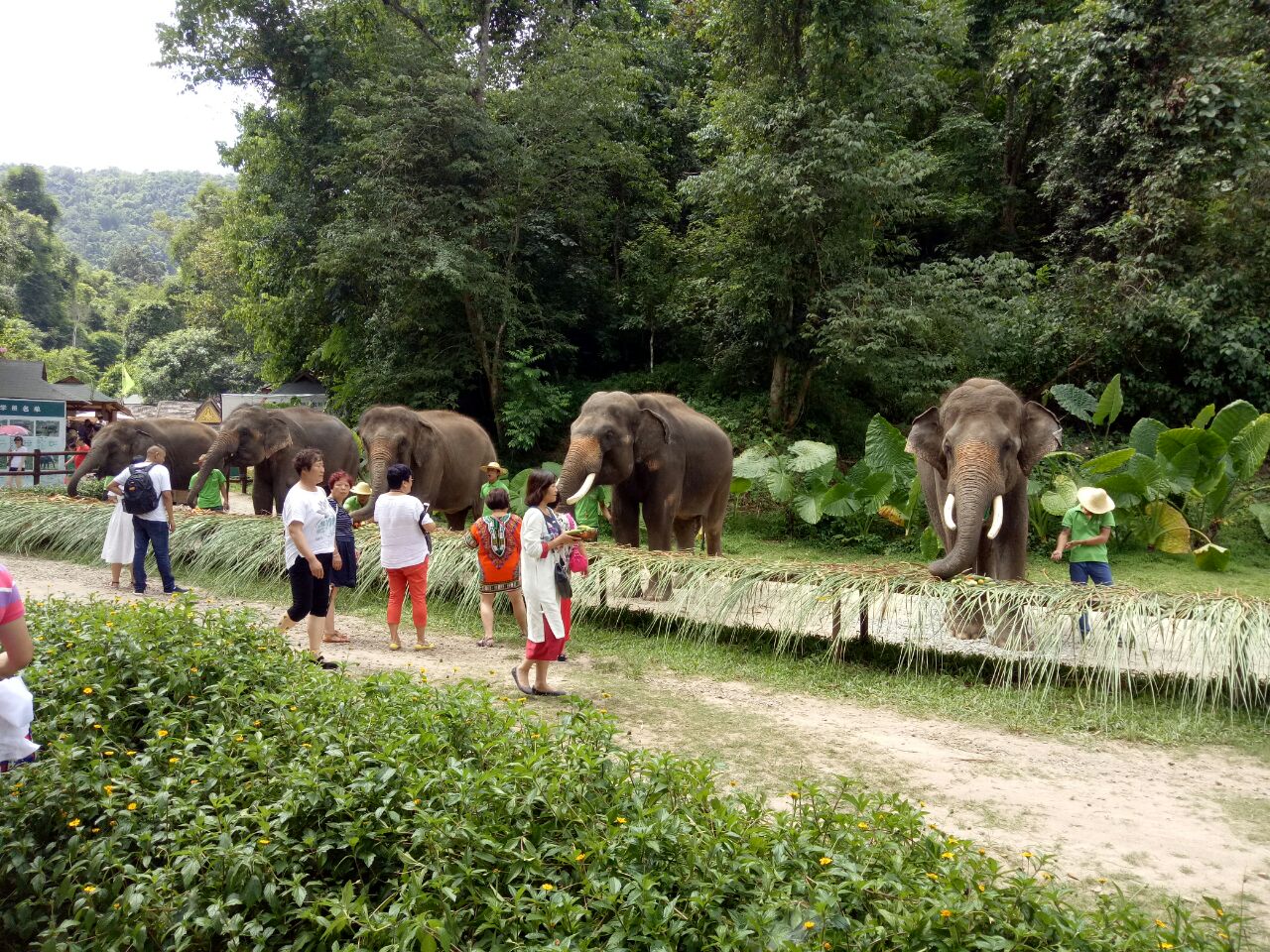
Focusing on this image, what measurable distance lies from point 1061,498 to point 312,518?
428 inches

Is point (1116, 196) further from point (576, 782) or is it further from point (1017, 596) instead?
point (576, 782)

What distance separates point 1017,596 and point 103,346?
7471cm

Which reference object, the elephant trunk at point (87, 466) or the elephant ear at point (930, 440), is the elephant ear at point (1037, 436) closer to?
the elephant ear at point (930, 440)

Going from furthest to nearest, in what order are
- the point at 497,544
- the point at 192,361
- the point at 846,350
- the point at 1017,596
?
1. the point at 192,361
2. the point at 846,350
3. the point at 497,544
4. the point at 1017,596

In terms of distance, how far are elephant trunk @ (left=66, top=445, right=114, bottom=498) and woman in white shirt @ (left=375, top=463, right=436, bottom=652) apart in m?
9.58

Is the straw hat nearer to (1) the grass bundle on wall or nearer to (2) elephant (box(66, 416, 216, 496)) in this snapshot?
(1) the grass bundle on wall

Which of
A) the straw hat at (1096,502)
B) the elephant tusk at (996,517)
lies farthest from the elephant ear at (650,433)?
the straw hat at (1096,502)

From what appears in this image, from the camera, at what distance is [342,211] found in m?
21.0

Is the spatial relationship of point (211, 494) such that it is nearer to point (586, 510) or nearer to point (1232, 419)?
point (586, 510)

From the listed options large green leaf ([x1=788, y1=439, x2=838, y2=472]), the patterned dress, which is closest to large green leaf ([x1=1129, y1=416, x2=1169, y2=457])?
large green leaf ([x1=788, y1=439, x2=838, y2=472])

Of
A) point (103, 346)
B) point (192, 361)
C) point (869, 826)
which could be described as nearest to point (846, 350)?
point (869, 826)

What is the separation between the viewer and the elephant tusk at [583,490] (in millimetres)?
8875

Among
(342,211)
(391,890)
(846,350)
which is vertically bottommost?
(391,890)

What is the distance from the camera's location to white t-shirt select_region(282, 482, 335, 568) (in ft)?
21.9
